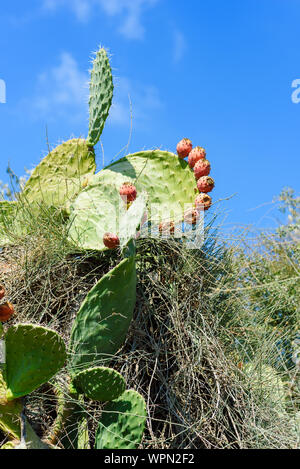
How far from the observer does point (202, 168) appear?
70.5 inches

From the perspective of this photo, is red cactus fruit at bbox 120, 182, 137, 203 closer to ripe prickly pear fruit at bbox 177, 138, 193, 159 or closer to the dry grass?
the dry grass

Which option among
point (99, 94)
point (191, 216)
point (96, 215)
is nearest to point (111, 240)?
point (96, 215)

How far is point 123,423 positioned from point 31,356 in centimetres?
29

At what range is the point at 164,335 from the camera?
1.63 m

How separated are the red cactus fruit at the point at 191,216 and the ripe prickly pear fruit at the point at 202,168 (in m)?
0.16

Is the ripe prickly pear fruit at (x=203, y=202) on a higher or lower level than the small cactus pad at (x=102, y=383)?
higher

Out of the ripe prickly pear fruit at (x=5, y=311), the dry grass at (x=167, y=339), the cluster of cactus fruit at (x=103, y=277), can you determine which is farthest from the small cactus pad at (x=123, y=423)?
the ripe prickly pear fruit at (x=5, y=311)

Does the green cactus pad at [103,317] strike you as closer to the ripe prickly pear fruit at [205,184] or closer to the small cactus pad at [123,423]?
the small cactus pad at [123,423]

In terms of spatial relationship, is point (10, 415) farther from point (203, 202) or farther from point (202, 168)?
point (202, 168)

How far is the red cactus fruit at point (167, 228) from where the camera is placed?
1.67 meters

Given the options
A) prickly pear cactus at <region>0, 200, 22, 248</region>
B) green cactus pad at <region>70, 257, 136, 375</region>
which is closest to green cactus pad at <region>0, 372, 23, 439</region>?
green cactus pad at <region>70, 257, 136, 375</region>

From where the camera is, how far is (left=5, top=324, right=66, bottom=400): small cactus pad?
132 cm
